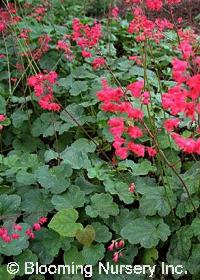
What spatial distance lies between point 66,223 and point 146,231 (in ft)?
1.27

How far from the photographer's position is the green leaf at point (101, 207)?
2.25 meters

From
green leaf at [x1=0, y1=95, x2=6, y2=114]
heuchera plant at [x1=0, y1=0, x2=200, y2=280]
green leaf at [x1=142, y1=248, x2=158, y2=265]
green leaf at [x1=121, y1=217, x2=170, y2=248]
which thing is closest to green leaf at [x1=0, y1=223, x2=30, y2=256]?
heuchera plant at [x1=0, y1=0, x2=200, y2=280]

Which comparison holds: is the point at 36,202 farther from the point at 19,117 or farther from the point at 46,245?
the point at 19,117

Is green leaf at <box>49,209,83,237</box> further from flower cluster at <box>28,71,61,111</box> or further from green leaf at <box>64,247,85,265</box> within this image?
flower cluster at <box>28,71,61,111</box>

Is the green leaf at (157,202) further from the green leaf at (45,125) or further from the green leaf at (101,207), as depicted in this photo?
the green leaf at (45,125)

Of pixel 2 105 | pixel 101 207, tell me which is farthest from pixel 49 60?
pixel 101 207

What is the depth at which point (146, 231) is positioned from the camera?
218cm

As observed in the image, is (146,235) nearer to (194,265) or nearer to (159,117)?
(194,265)

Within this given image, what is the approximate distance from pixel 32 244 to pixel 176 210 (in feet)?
2.42

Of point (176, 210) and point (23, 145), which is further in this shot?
point (23, 145)

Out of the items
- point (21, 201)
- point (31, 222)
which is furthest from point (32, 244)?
point (21, 201)

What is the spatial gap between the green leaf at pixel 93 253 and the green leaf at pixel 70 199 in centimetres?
22

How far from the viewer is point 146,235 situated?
2.16 meters

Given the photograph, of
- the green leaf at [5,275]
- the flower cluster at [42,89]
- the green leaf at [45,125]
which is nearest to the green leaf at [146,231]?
the green leaf at [5,275]
